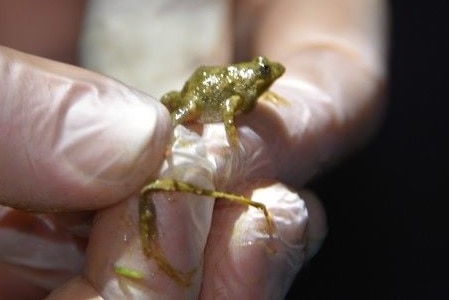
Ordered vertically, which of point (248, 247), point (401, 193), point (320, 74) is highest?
point (320, 74)

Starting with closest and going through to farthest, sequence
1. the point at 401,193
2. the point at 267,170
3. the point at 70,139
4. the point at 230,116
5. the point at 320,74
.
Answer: the point at 70,139 < the point at 230,116 < the point at 267,170 < the point at 320,74 < the point at 401,193

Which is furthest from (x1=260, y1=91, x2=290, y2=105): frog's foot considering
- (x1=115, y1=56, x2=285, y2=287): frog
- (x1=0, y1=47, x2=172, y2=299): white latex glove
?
(x1=0, y1=47, x2=172, y2=299): white latex glove

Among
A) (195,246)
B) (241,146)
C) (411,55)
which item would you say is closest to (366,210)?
(411,55)

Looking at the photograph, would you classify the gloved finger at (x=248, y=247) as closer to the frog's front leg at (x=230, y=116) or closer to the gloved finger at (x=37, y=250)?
the frog's front leg at (x=230, y=116)

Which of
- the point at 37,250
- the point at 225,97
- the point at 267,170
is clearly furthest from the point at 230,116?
the point at 37,250

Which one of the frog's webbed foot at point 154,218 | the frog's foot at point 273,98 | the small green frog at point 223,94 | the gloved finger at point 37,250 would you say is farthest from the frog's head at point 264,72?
the gloved finger at point 37,250

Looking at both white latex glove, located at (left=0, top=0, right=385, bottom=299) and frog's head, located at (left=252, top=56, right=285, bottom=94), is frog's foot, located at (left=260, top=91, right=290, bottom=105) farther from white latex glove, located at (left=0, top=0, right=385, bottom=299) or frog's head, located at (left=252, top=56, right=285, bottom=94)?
frog's head, located at (left=252, top=56, right=285, bottom=94)

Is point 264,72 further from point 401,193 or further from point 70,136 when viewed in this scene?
point 401,193
